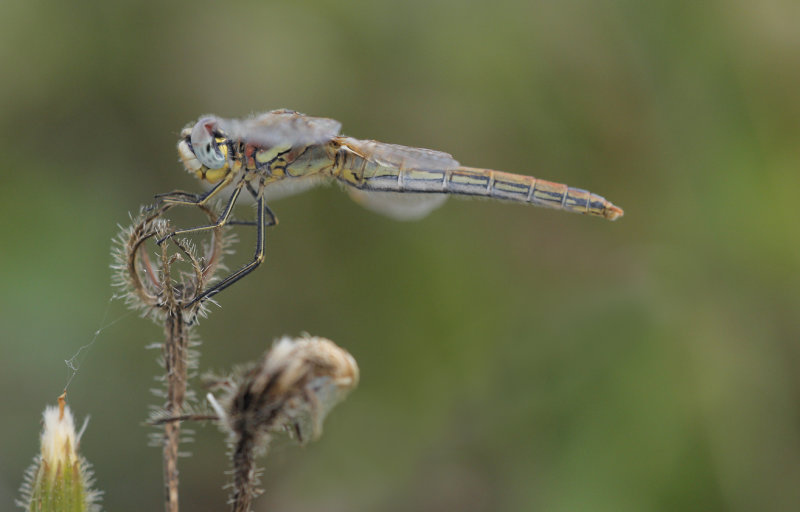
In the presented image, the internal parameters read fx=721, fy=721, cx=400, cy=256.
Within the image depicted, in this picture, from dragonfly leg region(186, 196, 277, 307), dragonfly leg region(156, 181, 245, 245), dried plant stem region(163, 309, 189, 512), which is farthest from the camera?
dragonfly leg region(186, 196, 277, 307)

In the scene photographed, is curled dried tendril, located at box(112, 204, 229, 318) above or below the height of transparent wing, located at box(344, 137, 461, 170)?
below

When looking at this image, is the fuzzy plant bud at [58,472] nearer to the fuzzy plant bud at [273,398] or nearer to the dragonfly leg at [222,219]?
the fuzzy plant bud at [273,398]

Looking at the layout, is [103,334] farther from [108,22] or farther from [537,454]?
[537,454]

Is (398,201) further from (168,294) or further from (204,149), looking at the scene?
(168,294)

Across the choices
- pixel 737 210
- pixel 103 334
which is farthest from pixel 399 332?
pixel 737 210

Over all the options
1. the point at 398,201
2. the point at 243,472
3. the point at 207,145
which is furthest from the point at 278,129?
the point at 243,472

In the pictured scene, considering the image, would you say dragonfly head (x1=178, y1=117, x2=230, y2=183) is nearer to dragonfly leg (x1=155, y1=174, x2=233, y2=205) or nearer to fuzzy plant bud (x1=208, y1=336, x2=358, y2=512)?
dragonfly leg (x1=155, y1=174, x2=233, y2=205)

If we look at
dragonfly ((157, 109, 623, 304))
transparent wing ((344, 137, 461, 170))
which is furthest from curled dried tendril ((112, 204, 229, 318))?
transparent wing ((344, 137, 461, 170))
